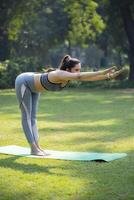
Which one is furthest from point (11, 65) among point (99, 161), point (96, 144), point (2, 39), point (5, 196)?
point (5, 196)

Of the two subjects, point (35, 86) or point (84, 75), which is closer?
point (84, 75)

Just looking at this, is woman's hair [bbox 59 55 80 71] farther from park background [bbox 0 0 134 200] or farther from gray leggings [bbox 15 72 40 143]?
park background [bbox 0 0 134 200]

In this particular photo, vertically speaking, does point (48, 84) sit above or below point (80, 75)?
below

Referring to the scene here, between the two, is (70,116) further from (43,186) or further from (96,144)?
(43,186)

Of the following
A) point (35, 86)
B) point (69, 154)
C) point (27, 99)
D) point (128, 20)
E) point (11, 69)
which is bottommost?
point (11, 69)

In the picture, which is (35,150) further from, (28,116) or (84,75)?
(84,75)

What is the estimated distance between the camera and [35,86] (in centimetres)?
818

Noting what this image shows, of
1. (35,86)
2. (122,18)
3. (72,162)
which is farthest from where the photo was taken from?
(122,18)

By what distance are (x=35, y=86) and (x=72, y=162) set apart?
1367 millimetres

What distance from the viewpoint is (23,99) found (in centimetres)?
827

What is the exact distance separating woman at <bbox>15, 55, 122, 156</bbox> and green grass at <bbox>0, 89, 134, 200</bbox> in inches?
20.0

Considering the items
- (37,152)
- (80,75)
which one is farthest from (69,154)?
(80,75)

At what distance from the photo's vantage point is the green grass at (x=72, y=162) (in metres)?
5.96

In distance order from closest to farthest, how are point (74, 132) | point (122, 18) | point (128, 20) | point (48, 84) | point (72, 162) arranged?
point (72, 162) → point (48, 84) → point (74, 132) → point (128, 20) → point (122, 18)
